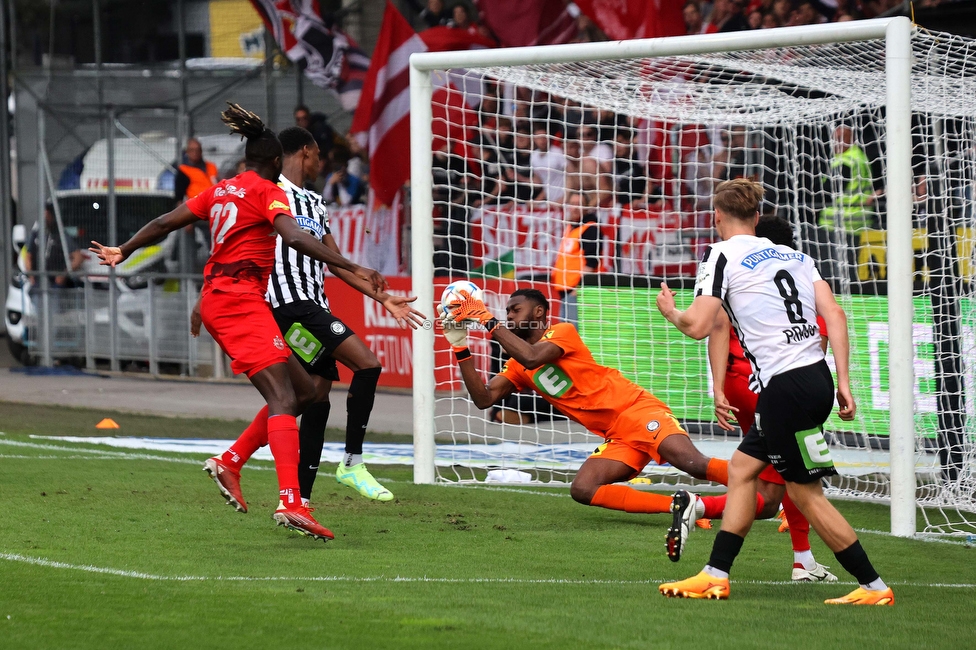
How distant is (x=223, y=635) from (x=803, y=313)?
8.87 ft

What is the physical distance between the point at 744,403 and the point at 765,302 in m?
1.95

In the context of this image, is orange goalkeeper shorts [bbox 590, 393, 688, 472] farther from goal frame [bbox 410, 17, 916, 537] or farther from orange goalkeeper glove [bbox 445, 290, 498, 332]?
goal frame [bbox 410, 17, 916, 537]

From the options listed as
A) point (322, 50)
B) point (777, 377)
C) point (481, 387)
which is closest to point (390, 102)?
point (322, 50)

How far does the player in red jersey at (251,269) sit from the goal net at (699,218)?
8.10 feet

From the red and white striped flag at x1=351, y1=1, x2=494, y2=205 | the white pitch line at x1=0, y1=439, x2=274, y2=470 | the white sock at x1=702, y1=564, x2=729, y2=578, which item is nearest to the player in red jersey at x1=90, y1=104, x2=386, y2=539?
the white sock at x1=702, y1=564, x2=729, y2=578

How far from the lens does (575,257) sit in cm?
1227

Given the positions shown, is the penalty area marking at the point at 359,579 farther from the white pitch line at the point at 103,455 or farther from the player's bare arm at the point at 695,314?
the white pitch line at the point at 103,455

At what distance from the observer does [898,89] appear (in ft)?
24.5

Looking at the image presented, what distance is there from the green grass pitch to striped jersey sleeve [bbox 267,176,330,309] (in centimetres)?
130

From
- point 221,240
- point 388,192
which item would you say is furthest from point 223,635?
point 388,192

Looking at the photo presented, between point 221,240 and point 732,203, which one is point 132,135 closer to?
point 221,240

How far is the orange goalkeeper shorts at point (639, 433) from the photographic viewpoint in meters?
7.83

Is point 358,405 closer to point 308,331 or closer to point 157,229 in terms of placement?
point 308,331

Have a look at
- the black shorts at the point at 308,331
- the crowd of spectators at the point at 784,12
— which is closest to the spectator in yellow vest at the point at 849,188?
the crowd of spectators at the point at 784,12
